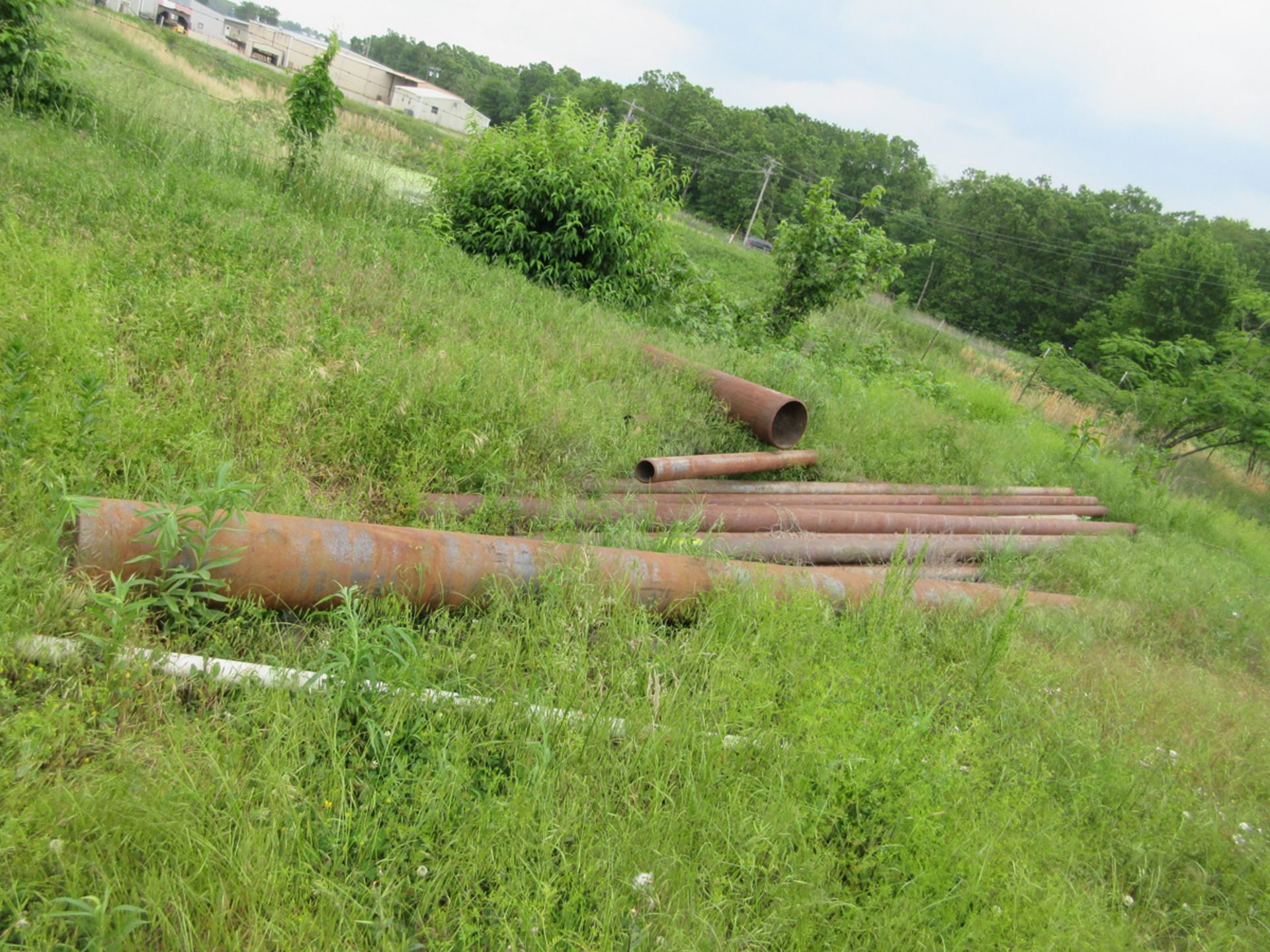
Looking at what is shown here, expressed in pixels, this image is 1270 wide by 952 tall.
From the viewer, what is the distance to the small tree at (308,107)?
765 centimetres

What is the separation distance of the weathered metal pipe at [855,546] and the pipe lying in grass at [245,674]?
1.62 m

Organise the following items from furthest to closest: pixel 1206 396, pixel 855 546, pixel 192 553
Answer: pixel 1206 396, pixel 855 546, pixel 192 553

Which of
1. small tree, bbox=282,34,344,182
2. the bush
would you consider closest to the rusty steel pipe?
the bush

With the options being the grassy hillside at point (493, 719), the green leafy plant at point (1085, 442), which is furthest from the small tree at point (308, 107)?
the green leafy plant at point (1085, 442)

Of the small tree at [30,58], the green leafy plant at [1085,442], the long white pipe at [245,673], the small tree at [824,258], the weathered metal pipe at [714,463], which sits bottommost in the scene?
the long white pipe at [245,673]

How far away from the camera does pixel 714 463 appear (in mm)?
5035

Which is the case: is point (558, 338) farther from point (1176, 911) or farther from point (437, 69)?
point (437, 69)

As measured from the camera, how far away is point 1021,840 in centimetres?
223

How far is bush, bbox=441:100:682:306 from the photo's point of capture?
8.87 metres

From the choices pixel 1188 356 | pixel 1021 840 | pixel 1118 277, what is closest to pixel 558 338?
pixel 1021 840

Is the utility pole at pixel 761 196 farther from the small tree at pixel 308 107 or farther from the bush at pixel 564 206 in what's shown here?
the small tree at pixel 308 107

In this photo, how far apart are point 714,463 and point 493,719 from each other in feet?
10.1

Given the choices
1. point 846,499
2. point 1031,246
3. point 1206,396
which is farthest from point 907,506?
point 1031,246

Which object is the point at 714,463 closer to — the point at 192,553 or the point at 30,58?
the point at 192,553
